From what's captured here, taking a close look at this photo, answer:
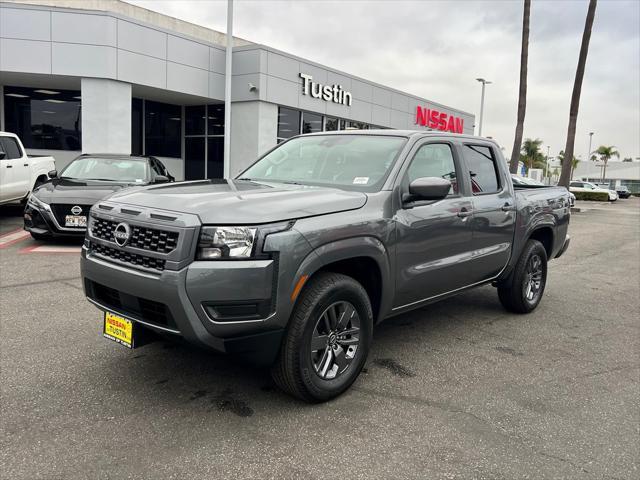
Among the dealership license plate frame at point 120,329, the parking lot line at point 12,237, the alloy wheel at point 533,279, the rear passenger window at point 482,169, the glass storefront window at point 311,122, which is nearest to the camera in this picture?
the dealership license plate frame at point 120,329

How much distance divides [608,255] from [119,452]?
1093cm

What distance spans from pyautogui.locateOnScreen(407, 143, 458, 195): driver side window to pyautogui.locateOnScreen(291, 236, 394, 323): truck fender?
74 cm

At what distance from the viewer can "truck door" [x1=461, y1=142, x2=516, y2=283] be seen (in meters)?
4.82

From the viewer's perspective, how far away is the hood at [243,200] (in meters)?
3.05

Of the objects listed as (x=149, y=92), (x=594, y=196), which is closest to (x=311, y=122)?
(x=149, y=92)

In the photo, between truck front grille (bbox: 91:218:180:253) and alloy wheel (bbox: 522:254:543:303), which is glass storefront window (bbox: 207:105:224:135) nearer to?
alloy wheel (bbox: 522:254:543:303)

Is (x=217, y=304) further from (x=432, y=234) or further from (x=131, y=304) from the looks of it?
(x=432, y=234)

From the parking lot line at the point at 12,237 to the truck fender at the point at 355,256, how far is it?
735 cm

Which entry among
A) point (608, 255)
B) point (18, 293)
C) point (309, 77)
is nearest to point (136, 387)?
point (18, 293)

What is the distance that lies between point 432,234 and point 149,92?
17.0 m

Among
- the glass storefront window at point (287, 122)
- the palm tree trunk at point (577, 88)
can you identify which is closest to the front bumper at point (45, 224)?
the glass storefront window at point (287, 122)

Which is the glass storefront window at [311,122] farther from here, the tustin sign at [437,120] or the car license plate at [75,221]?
the car license plate at [75,221]

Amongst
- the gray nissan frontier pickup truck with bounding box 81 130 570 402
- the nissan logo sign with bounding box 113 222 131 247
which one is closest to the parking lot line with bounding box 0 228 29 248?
the gray nissan frontier pickup truck with bounding box 81 130 570 402

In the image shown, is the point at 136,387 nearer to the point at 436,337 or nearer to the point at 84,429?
the point at 84,429
